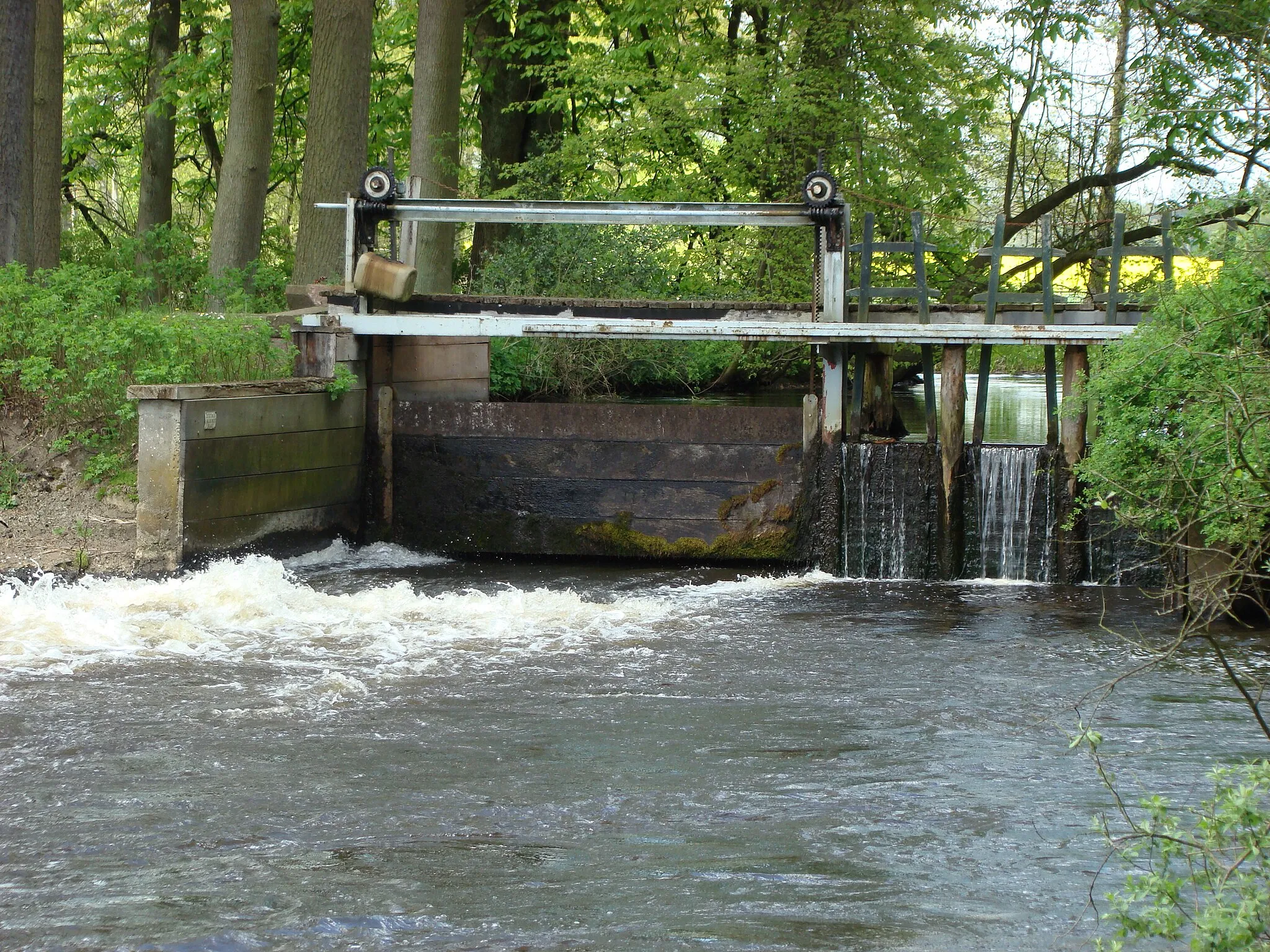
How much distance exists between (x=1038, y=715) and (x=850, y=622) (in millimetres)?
2663

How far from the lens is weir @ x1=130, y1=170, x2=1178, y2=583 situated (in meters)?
11.7

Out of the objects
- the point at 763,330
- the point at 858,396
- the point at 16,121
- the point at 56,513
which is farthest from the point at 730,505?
the point at 16,121

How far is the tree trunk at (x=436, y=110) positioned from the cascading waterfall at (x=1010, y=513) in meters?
7.65

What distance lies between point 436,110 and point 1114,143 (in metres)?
9.25

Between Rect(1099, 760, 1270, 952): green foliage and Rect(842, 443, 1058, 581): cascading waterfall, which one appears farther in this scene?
Rect(842, 443, 1058, 581): cascading waterfall

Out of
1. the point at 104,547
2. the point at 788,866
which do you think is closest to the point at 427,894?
the point at 788,866

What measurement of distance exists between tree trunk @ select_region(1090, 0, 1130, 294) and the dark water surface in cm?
914

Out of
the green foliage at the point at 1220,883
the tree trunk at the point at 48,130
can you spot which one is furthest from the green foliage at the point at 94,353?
the green foliage at the point at 1220,883

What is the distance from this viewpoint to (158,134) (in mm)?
20812

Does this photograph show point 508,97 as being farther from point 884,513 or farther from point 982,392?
point 884,513

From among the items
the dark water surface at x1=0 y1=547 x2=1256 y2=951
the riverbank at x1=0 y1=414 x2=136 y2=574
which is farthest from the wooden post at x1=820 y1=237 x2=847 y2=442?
the riverbank at x1=0 y1=414 x2=136 y2=574

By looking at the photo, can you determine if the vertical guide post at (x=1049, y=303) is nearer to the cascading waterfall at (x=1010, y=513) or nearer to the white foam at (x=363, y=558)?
the cascading waterfall at (x=1010, y=513)

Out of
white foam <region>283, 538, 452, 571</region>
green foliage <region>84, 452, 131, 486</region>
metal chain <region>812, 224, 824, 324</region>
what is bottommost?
white foam <region>283, 538, 452, 571</region>

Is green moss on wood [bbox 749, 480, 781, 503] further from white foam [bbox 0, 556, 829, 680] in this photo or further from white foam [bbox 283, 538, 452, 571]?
white foam [bbox 283, 538, 452, 571]
